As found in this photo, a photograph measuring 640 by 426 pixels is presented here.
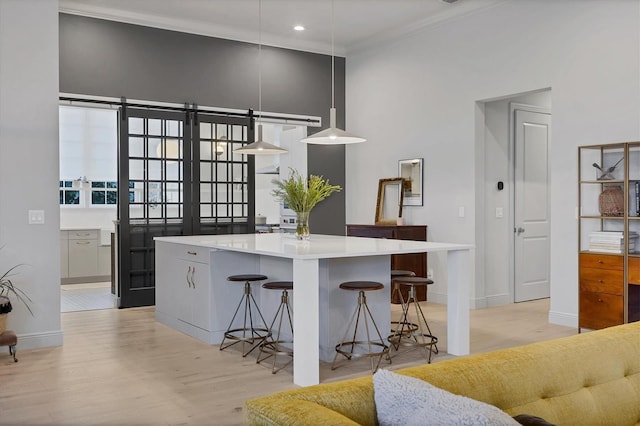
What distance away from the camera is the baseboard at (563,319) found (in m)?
5.36

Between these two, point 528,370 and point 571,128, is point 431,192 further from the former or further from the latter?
point 528,370

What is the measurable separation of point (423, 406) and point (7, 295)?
14.1 ft

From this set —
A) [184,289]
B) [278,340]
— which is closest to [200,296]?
[184,289]

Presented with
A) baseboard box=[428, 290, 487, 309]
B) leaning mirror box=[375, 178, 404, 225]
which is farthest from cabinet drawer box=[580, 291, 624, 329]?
leaning mirror box=[375, 178, 404, 225]

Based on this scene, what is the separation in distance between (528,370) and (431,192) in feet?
17.2

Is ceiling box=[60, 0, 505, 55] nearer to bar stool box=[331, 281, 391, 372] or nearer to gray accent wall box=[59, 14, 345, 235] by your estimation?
gray accent wall box=[59, 14, 345, 235]

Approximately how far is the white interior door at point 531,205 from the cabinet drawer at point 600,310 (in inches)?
68.7

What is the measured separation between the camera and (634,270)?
4699 millimetres

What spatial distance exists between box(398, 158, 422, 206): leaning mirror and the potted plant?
431 centimetres

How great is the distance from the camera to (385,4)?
631 cm

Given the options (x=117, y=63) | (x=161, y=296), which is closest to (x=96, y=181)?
(x=117, y=63)

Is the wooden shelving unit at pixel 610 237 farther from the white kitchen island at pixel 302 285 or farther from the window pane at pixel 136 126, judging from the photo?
the window pane at pixel 136 126

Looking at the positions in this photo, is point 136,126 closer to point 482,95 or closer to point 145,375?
point 145,375

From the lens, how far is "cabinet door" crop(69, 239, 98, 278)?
8.59 m
